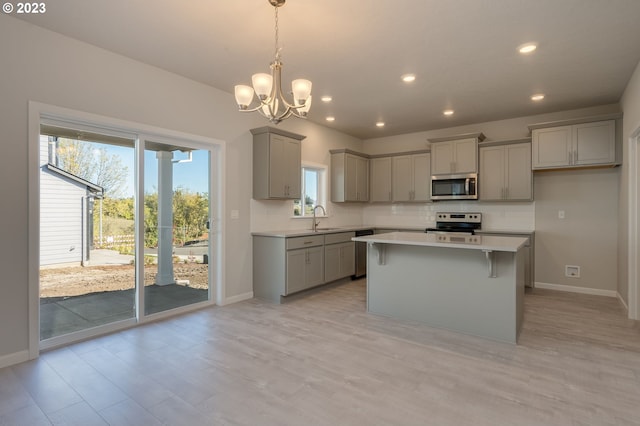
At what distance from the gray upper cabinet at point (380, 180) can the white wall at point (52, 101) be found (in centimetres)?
331

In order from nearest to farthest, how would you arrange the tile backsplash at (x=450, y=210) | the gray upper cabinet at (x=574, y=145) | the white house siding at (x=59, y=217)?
the white house siding at (x=59, y=217), the gray upper cabinet at (x=574, y=145), the tile backsplash at (x=450, y=210)

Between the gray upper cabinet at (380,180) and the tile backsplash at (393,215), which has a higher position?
the gray upper cabinet at (380,180)

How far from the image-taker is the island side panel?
3.11 metres

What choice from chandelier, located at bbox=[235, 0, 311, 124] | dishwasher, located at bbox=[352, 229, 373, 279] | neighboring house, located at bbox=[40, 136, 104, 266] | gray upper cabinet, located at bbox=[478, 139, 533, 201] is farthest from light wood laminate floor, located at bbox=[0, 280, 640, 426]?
dishwasher, located at bbox=[352, 229, 373, 279]

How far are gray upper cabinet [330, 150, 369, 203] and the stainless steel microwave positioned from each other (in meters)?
1.39

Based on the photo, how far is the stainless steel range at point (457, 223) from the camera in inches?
223

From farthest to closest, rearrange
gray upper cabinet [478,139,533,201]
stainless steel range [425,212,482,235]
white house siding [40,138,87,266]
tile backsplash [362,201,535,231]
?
stainless steel range [425,212,482,235] < tile backsplash [362,201,535,231] < gray upper cabinet [478,139,533,201] < white house siding [40,138,87,266]

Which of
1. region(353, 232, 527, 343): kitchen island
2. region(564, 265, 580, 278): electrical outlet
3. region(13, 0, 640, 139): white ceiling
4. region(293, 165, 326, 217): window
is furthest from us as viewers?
region(293, 165, 326, 217): window

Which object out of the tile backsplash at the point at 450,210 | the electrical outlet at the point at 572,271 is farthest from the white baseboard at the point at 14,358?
the electrical outlet at the point at 572,271

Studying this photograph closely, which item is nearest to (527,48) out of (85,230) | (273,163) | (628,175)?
(628,175)

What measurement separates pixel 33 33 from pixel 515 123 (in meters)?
6.25

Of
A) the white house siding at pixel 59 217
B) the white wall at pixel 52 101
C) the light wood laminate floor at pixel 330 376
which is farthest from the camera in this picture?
the white house siding at pixel 59 217

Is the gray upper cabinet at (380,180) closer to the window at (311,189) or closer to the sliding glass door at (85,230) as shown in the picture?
the window at (311,189)

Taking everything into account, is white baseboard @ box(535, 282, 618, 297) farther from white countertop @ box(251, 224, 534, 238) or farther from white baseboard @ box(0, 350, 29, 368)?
white baseboard @ box(0, 350, 29, 368)
